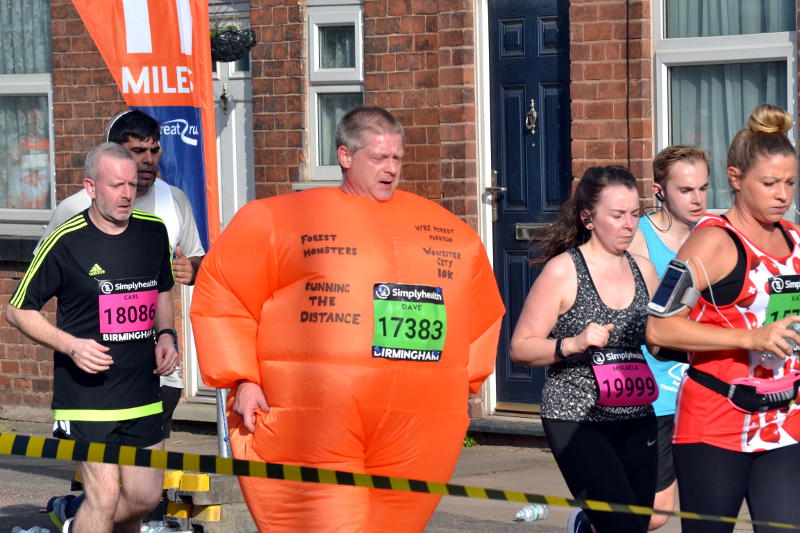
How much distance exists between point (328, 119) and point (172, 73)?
357 centimetres

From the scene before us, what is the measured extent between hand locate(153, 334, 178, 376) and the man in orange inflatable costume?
4.44ft

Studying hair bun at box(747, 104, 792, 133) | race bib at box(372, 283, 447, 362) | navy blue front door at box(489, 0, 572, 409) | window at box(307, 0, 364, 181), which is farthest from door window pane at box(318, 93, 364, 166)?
hair bun at box(747, 104, 792, 133)

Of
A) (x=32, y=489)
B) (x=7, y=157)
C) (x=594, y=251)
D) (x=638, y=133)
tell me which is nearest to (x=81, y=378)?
(x=594, y=251)

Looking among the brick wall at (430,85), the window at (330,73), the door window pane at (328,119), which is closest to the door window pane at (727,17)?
the brick wall at (430,85)

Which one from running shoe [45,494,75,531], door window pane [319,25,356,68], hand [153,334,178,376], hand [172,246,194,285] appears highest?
door window pane [319,25,356,68]

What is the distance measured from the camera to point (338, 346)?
5.56 meters

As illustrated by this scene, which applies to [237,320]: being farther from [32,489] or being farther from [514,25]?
[514,25]

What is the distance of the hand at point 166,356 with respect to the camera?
712 cm

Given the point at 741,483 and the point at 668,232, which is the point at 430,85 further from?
the point at 741,483

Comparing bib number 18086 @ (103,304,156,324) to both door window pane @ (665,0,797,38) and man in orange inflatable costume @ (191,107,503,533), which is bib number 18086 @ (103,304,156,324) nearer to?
man in orange inflatable costume @ (191,107,503,533)

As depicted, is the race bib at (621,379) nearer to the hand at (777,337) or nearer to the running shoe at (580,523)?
the running shoe at (580,523)

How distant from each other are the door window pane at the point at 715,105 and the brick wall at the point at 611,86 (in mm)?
238

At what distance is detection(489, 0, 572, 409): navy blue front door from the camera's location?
34.0 feet

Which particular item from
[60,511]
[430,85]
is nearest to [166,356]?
[60,511]
